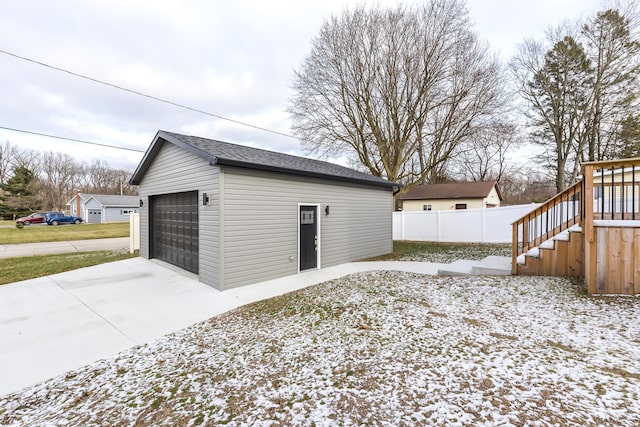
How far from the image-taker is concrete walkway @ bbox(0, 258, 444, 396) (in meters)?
3.11

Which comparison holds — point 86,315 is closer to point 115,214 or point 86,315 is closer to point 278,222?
point 278,222

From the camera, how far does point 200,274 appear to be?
242 inches

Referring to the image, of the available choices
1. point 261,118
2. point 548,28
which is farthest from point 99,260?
point 548,28

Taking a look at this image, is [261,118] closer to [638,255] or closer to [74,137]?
[74,137]

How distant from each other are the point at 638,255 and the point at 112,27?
1332 centimetres

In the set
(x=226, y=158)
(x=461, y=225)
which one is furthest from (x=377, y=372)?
(x=461, y=225)

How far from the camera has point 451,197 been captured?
2070cm

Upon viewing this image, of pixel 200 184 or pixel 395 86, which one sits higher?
pixel 395 86

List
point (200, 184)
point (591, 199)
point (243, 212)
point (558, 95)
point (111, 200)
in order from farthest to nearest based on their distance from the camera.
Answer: point (111, 200), point (558, 95), point (200, 184), point (243, 212), point (591, 199)

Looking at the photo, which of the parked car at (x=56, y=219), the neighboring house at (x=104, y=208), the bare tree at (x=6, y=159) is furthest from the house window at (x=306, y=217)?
the bare tree at (x=6, y=159)

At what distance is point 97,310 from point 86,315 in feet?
0.68

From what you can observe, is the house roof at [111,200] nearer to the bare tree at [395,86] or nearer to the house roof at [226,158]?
the bare tree at [395,86]

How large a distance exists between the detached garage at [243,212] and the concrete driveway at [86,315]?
34.2 inches

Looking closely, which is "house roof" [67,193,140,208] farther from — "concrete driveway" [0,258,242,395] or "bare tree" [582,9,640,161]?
"bare tree" [582,9,640,161]
